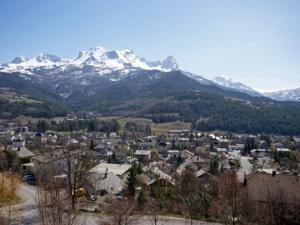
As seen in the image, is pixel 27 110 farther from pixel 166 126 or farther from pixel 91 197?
pixel 91 197

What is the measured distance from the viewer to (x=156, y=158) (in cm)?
8719

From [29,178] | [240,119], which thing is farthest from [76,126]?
[29,178]

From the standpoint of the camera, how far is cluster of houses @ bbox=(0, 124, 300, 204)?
43312mm

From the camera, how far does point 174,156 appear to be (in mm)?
92500

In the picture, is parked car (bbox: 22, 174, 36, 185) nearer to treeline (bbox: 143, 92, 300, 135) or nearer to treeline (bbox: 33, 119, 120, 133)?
treeline (bbox: 33, 119, 120, 133)

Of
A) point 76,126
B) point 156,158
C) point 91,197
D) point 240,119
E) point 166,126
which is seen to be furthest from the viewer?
point 240,119

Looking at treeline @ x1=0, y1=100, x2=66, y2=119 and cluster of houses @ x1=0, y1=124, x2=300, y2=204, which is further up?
treeline @ x1=0, y1=100, x2=66, y2=119

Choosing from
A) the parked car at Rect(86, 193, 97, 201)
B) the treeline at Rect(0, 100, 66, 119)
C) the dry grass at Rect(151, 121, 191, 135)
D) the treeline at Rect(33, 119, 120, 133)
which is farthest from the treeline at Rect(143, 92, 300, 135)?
the parked car at Rect(86, 193, 97, 201)

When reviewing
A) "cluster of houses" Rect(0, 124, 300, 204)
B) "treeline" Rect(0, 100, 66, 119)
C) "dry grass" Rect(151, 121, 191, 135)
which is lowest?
"cluster of houses" Rect(0, 124, 300, 204)

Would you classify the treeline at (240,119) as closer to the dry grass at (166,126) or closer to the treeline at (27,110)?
the dry grass at (166,126)

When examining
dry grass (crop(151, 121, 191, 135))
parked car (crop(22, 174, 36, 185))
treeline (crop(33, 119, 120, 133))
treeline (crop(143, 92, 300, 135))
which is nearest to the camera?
parked car (crop(22, 174, 36, 185))

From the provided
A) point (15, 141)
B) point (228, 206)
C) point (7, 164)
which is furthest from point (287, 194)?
point (15, 141)

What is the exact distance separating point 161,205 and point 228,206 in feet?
19.0

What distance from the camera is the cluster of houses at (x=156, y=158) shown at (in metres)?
43.3
